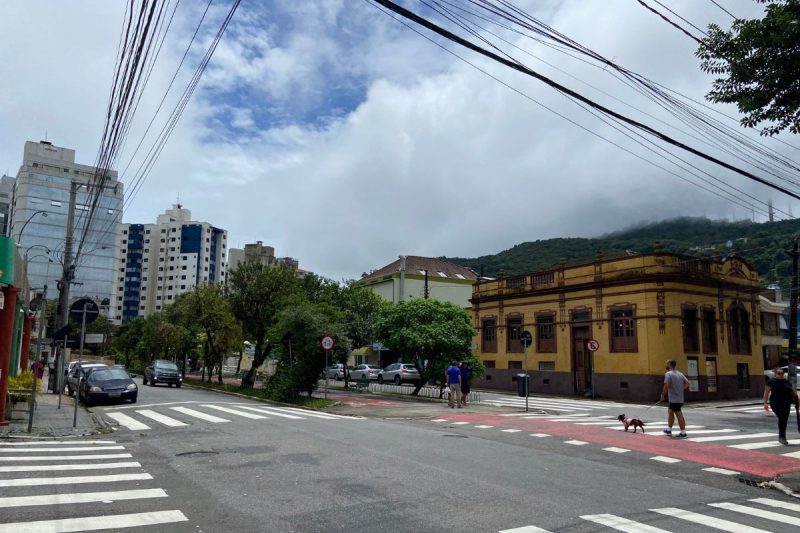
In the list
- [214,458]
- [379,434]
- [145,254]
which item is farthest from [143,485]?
[145,254]

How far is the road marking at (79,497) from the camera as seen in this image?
22.7ft

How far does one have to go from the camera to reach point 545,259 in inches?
2409

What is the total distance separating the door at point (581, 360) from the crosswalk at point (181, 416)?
762 inches

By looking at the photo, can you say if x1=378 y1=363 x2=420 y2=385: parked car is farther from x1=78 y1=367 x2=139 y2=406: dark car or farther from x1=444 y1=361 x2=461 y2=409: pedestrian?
x1=78 y1=367 x2=139 y2=406: dark car

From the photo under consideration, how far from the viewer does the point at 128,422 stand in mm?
16016

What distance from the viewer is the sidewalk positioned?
43.5 ft

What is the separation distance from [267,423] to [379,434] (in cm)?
354

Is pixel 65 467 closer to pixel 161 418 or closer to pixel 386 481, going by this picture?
pixel 386 481

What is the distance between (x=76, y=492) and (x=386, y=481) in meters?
3.92

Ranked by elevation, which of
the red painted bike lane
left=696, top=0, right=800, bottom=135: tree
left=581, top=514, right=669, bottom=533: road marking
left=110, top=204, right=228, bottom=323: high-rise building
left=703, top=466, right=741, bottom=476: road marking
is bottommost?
the red painted bike lane

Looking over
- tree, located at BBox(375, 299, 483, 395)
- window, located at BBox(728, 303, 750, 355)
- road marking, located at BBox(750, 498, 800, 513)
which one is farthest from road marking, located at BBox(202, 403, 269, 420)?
window, located at BBox(728, 303, 750, 355)

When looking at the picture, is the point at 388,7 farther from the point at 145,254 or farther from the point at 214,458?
the point at 145,254

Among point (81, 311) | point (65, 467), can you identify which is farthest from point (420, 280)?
point (65, 467)

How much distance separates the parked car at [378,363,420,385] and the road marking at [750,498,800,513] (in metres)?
30.6
